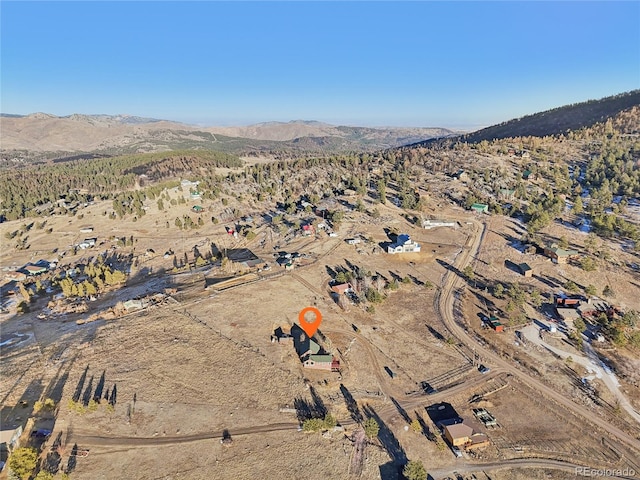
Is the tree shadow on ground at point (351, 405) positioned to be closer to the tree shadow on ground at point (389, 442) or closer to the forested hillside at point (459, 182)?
the tree shadow on ground at point (389, 442)

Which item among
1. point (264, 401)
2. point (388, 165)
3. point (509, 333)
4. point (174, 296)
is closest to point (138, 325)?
point (174, 296)

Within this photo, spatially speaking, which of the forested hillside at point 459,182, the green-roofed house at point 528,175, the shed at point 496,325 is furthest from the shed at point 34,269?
the green-roofed house at point 528,175

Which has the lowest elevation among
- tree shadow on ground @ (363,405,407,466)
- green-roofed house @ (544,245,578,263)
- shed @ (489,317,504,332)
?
tree shadow on ground @ (363,405,407,466)

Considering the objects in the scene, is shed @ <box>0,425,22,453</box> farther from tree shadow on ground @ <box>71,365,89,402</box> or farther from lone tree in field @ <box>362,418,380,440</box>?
lone tree in field @ <box>362,418,380,440</box>

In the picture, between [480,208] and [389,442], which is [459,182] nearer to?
[480,208]

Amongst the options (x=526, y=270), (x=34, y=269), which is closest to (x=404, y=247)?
(x=526, y=270)

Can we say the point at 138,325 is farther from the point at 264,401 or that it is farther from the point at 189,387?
the point at 264,401

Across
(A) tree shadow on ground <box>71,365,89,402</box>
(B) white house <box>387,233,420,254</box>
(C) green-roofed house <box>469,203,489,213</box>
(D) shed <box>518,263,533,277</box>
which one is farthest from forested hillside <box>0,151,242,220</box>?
(D) shed <box>518,263,533,277</box>
